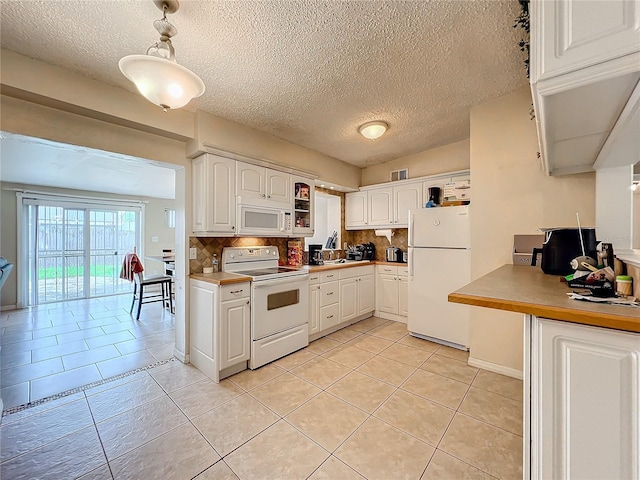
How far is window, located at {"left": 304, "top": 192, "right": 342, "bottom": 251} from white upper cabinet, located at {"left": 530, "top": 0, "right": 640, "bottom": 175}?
12.1 ft

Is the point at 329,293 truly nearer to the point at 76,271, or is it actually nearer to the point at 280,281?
the point at 280,281

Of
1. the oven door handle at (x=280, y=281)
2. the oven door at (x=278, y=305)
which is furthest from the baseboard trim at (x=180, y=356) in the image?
the oven door handle at (x=280, y=281)

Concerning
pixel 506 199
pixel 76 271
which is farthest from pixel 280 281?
pixel 76 271

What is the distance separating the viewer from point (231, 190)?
2854 millimetres

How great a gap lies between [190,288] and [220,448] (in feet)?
5.14

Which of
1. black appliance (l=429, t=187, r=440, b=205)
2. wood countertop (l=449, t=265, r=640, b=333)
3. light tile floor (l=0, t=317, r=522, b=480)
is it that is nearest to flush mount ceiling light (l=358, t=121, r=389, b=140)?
black appliance (l=429, t=187, r=440, b=205)

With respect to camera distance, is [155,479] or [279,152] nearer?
[155,479]

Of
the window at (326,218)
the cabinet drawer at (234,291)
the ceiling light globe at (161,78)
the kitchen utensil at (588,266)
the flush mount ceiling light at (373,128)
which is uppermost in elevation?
the flush mount ceiling light at (373,128)

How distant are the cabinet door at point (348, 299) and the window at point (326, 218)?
1.20 m

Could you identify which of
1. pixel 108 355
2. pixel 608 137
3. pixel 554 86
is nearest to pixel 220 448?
pixel 108 355

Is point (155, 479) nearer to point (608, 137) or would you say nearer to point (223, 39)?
point (223, 39)

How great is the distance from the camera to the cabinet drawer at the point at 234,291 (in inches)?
95.5

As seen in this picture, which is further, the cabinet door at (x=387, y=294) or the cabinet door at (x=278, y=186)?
the cabinet door at (x=387, y=294)

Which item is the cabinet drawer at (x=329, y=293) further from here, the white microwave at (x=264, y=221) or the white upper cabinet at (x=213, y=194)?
the white upper cabinet at (x=213, y=194)
